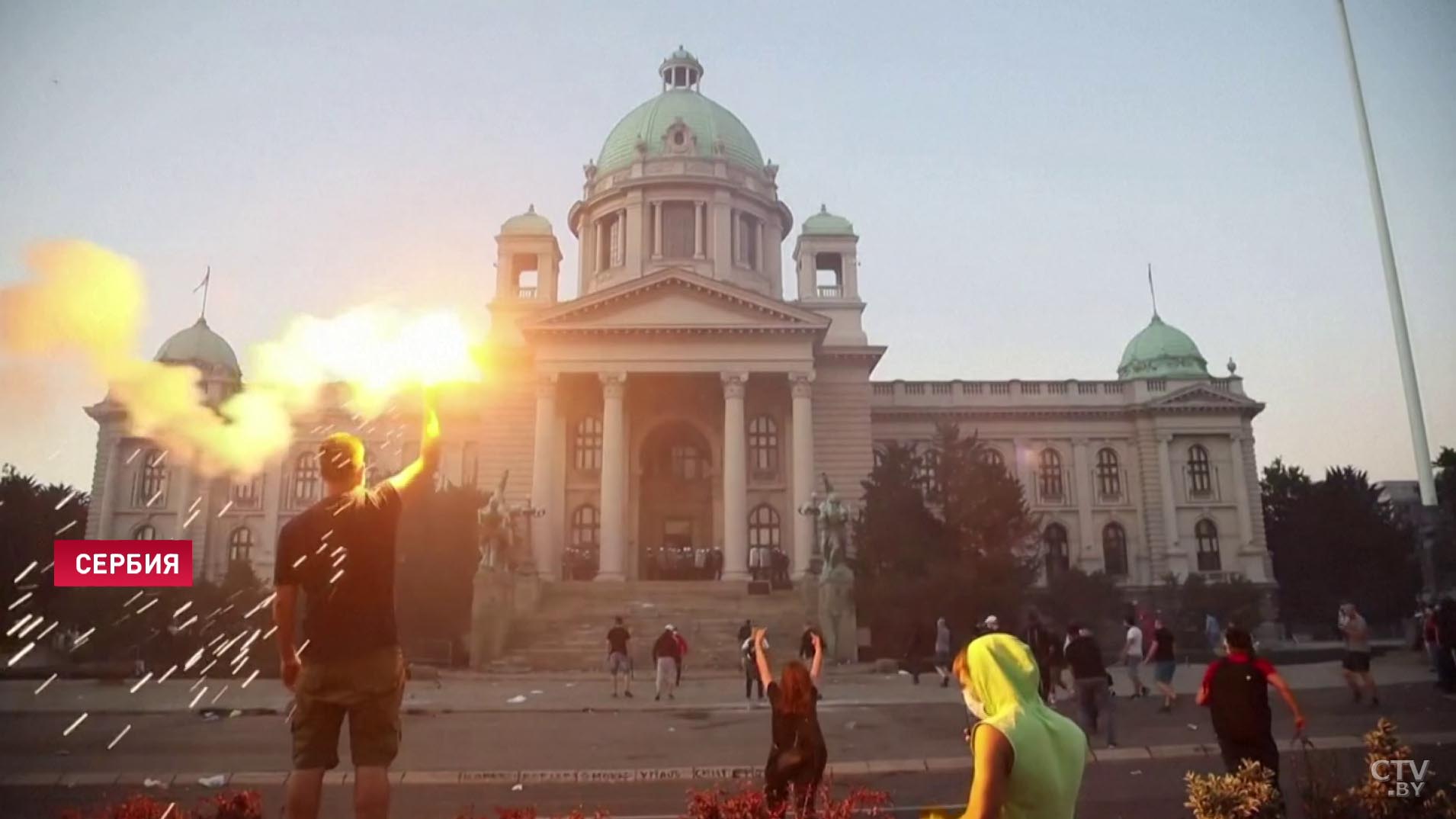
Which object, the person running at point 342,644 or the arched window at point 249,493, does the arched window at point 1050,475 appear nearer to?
the arched window at point 249,493

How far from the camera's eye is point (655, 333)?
42406 millimetres

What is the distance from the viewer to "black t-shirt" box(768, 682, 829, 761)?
21.2ft

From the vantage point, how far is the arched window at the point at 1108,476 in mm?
55094

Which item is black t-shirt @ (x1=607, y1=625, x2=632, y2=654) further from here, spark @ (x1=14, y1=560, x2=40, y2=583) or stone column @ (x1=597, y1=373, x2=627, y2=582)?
stone column @ (x1=597, y1=373, x2=627, y2=582)

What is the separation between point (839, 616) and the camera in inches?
1182

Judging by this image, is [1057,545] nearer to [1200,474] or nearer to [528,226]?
[1200,474]

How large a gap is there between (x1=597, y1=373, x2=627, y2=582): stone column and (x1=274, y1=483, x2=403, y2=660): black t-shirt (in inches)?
1388

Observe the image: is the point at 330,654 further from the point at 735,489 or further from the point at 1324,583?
the point at 1324,583

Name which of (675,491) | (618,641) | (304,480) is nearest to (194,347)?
(618,641)

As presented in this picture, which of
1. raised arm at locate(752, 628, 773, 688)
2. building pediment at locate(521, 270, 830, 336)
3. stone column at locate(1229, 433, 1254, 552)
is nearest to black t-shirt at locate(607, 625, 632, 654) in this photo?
raised arm at locate(752, 628, 773, 688)

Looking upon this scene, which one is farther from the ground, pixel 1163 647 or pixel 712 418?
pixel 712 418

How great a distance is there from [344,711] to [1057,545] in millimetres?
53710

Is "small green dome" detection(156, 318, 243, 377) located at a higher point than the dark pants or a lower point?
higher

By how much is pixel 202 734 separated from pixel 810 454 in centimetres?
2946
